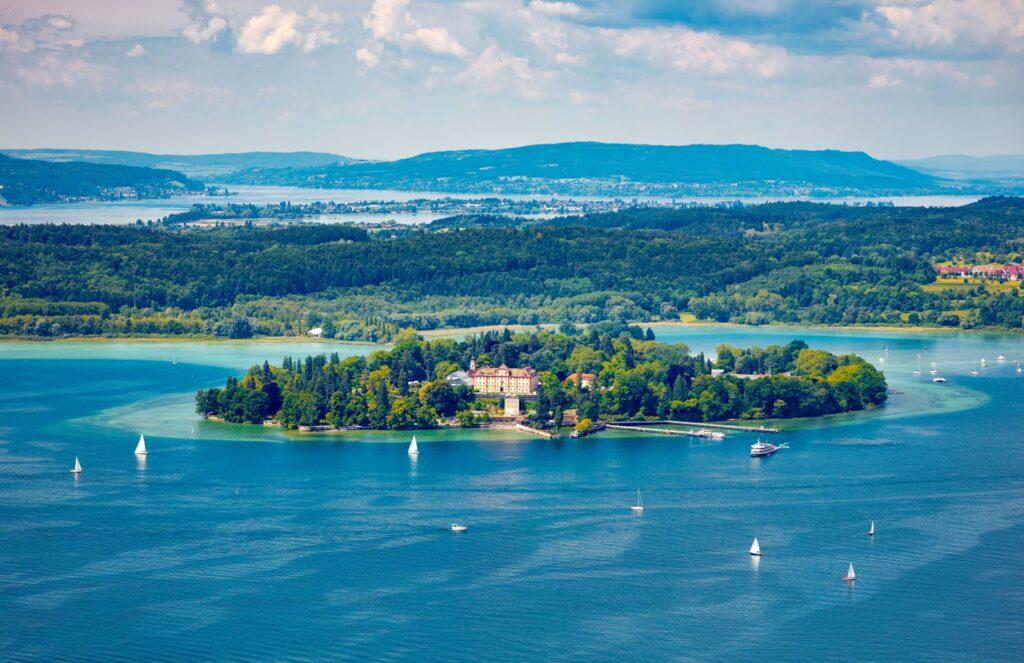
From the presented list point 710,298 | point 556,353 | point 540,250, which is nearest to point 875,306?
point 710,298

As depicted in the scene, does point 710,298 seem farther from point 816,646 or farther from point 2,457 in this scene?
point 816,646

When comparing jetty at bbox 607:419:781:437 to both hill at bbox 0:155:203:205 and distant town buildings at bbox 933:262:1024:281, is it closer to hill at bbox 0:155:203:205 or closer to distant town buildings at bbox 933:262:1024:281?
distant town buildings at bbox 933:262:1024:281

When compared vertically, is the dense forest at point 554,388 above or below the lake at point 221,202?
below

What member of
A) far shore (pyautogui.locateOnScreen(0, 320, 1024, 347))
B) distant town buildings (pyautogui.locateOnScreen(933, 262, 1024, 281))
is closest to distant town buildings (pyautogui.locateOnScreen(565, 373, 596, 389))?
far shore (pyautogui.locateOnScreen(0, 320, 1024, 347))

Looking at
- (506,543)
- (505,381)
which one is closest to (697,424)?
(505,381)

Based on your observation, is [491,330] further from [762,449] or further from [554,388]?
[762,449]

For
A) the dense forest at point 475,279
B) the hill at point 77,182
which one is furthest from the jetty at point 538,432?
the hill at point 77,182

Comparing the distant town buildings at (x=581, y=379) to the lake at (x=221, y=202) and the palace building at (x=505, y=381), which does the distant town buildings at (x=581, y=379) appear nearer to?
the palace building at (x=505, y=381)
